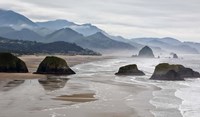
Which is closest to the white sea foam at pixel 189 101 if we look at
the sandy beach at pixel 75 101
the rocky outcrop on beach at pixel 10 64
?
the sandy beach at pixel 75 101

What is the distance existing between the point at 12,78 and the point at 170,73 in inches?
921

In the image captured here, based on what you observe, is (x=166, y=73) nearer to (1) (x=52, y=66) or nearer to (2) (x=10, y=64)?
(1) (x=52, y=66)

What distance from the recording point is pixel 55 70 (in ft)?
210

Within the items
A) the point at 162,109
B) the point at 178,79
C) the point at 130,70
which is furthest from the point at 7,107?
the point at 130,70

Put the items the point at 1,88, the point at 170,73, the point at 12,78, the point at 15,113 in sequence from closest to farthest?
the point at 15,113, the point at 1,88, the point at 12,78, the point at 170,73

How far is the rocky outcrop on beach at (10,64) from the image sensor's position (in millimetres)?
61622

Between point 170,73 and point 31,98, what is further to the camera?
point 170,73

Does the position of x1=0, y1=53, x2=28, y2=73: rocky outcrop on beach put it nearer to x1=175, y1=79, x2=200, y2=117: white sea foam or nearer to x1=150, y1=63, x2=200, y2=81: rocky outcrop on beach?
x1=150, y1=63, x2=200, y2=81: rocky outcrop on beach

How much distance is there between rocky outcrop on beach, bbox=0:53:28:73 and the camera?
61622 mm

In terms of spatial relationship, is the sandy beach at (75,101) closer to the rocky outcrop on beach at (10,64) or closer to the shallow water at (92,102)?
the shallow water at (92,102)

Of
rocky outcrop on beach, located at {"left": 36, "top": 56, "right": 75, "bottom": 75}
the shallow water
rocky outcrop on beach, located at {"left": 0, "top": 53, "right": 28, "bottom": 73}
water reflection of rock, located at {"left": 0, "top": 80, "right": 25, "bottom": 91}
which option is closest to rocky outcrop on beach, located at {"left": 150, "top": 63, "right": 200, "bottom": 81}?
the shallow water

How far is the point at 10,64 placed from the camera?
6253 cm

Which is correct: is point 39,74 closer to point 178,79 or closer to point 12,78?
point 12,78

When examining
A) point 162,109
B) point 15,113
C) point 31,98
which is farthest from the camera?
point 31,98
